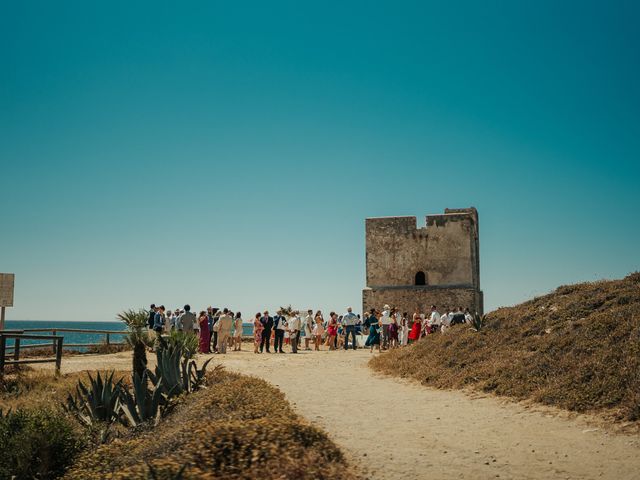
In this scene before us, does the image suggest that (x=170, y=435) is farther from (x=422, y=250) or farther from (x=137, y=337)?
(x=422, y=250)

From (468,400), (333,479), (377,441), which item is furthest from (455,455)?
(468,400)

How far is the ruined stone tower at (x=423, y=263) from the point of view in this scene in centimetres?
2892

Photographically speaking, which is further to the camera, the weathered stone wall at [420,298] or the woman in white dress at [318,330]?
the weathered stone wall at [420,298]

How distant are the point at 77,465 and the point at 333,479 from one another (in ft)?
12.2

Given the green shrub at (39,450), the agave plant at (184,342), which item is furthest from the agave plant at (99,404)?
the agave plant at (184,342)

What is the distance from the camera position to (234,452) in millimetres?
5133

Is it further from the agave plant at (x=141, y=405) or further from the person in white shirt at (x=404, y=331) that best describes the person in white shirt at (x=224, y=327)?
the agave plant at (x=141, y=405)

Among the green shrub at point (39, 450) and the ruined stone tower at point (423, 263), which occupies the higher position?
the ruined stone tower at point (423, 263)

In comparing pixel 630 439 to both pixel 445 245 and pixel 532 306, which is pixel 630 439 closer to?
pixel 532 306

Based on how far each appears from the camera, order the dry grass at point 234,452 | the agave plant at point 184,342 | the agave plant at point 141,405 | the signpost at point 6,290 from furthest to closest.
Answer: the signpost at point 6,290 < the agave plant at point 184,342 < the agave plant at point 141,405 < the dry grass at point 234,452

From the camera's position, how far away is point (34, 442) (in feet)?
24.1

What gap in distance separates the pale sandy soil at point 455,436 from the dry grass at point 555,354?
560 millimetres

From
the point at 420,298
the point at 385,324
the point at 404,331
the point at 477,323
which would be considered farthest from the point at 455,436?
the point at 420,298

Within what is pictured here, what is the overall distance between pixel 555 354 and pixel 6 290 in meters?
16.7
